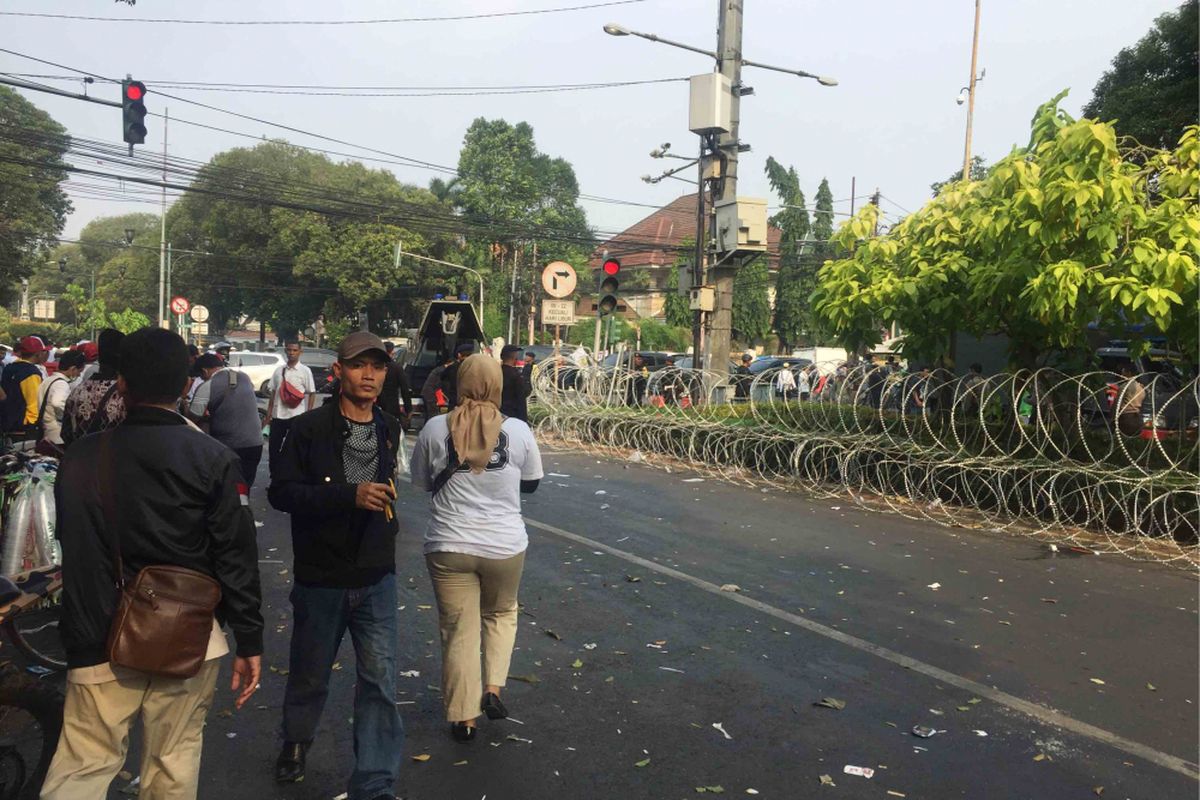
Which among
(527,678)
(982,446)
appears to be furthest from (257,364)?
(527,678)

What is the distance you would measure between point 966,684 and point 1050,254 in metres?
6.00

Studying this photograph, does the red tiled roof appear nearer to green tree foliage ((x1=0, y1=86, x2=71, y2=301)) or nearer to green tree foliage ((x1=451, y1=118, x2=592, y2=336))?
green tree foliage ((x1=451, y1=118, x2=592, y2=336))

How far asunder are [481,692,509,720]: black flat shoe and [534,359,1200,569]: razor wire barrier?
7.03 meters

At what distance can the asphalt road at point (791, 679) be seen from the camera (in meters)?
4.12

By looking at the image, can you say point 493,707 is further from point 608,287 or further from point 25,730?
point 608,287

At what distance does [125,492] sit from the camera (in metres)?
A: 2.70

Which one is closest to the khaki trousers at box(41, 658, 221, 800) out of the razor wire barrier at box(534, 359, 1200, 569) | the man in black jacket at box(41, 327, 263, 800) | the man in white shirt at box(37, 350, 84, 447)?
the man in black jacket at box(41, 327, 263, 800)

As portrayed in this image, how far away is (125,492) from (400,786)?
1878 mm

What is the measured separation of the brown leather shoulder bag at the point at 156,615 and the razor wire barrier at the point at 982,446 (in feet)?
28.8

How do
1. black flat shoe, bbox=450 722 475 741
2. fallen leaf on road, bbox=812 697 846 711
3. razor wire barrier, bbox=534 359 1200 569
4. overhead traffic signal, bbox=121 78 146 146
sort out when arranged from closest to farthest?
1. black flat shoe, bbox=450 722 475 741
2. fallen leaf on road, bbox=812 697 846 711
3. razor wire barrier, bbox=534 359 1200 569
4. overhead traffic signal, bbox=121 78 146 146

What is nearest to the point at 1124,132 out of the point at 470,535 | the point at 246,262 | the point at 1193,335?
the point at 1193,335

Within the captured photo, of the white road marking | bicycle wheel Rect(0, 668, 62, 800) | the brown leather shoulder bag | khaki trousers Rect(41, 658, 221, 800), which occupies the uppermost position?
the brown leather shoulder bag

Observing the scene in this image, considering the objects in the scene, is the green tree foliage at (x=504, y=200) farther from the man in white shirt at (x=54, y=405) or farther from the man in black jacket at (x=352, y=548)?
the man in black jacket at (x=352, y=548)

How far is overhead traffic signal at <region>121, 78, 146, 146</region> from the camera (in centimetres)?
1426
